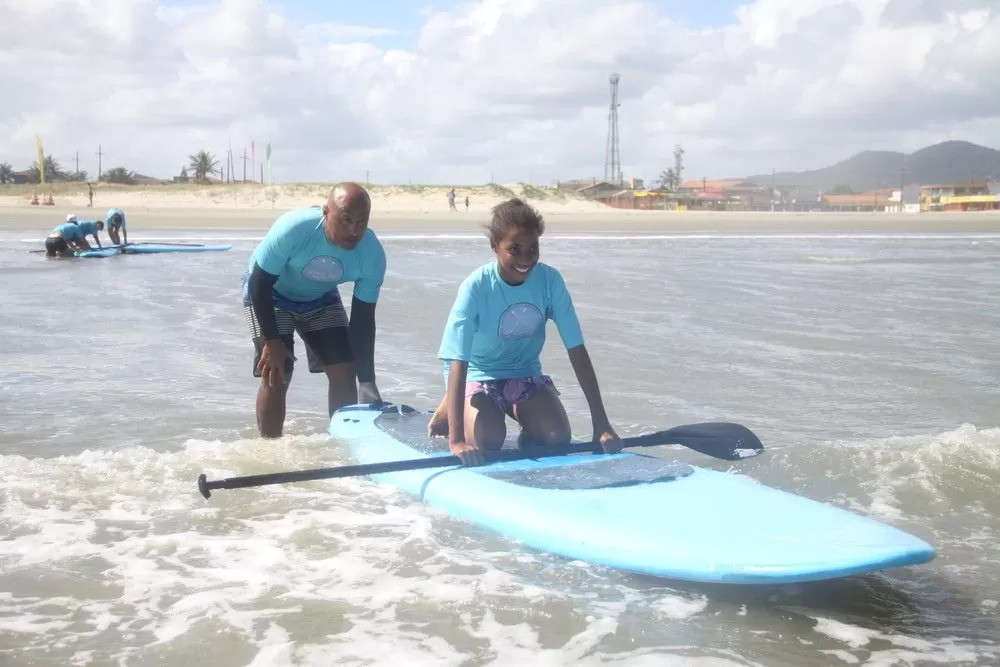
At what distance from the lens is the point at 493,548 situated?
364 cm

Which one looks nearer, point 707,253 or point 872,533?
point 872,533

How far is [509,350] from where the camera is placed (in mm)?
4352

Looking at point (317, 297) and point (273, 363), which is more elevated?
point (317, 297)

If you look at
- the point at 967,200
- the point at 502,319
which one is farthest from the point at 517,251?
the point at 967,200

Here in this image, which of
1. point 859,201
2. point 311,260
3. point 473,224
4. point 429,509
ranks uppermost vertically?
point 859,201

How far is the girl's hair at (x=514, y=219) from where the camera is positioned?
3963mm

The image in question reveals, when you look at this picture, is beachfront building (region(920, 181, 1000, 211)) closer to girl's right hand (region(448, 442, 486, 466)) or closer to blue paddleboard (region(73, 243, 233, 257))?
blue paddleboard (region(73, 243, 233, 257))

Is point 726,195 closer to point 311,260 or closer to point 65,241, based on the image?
point 65,241

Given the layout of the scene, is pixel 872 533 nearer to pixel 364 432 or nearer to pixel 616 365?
pixel 364 432

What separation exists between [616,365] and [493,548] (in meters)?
3.82

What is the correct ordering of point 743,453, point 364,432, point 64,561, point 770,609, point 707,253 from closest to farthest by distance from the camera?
point 770,609 → point 64,561 → point 743,453 → point 364,432 → point 707,253

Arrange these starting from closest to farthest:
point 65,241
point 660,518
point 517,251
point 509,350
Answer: point 660,518
point 517,251
point 509,350
point 65,241

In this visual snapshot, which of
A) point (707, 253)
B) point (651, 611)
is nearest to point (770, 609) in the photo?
point (651, 611)

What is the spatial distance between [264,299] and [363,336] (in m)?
0.54
